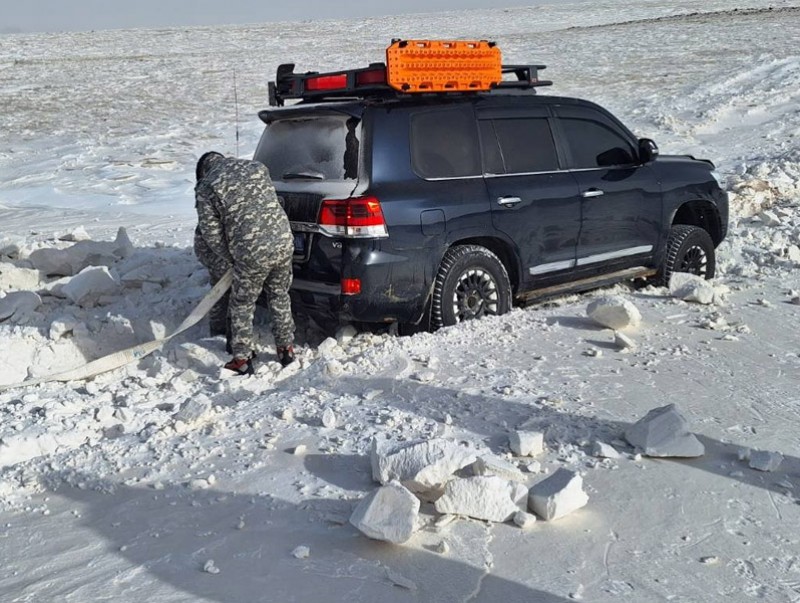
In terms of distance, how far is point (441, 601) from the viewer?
3.50 meters

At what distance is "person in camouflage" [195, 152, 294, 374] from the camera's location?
603 cm

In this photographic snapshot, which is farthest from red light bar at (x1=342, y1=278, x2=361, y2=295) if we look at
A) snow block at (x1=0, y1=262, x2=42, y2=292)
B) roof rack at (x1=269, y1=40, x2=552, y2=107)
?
snow block at (x1=0, y1=262, x2=42, y2=292)

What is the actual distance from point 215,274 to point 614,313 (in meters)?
2.83

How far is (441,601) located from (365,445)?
4.70 feet

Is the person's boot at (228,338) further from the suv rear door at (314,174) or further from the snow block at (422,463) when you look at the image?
the snow block at (422,463)

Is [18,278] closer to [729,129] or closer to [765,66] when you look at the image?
[729,129]

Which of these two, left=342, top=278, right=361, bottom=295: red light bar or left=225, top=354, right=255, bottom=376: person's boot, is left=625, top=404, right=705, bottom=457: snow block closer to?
left=342, top=278, right=361, bottom=295: red light bar

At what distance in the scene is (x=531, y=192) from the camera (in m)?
6.98

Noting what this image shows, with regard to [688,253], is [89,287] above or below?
below

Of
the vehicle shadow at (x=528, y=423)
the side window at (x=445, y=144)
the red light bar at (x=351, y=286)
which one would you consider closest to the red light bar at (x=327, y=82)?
the side window at (x=445, y=144)

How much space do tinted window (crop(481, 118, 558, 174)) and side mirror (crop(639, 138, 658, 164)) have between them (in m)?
0.88

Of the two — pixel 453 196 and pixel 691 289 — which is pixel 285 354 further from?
pixel 691 289

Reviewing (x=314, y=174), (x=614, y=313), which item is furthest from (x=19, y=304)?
(x=614, y=313)

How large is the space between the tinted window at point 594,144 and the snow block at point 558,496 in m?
3.89
